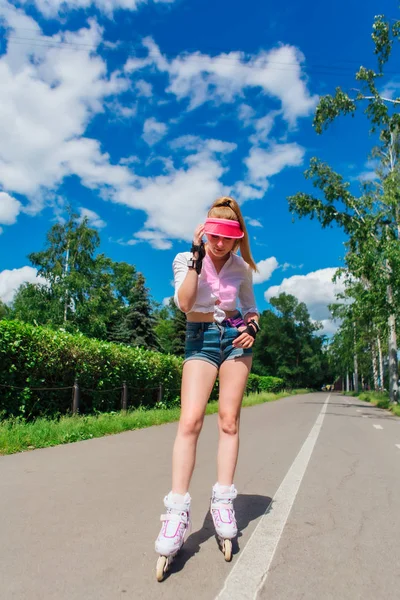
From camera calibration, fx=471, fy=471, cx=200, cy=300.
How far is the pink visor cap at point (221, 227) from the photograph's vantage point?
272 cm

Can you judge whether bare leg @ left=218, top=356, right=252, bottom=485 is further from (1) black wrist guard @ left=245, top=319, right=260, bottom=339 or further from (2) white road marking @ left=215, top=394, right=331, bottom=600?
(2) white road marking @ left=215, top=394, right=331, bottom=600

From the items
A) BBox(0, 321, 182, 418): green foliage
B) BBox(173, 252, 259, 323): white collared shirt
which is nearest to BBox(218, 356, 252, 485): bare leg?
BBox(173, 252, 259, 323): white collared shirt

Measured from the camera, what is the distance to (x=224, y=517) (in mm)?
2566

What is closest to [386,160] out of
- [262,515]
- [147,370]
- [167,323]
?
[147,370]

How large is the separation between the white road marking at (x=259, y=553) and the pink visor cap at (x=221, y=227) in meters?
1.75

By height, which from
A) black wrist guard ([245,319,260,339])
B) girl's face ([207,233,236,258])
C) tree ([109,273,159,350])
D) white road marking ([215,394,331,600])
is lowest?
white road marking ([215,394,331,600])

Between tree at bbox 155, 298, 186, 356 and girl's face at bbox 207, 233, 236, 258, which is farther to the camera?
tree at bbox 155, 298, 186, 356

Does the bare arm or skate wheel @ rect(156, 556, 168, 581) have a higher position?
the bare arm

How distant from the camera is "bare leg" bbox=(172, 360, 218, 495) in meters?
2.53

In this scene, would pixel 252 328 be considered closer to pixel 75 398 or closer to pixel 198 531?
pixel 198 531

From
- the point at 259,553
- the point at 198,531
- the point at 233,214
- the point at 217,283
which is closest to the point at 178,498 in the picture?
the point at 259,553

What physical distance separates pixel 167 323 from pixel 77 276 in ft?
131

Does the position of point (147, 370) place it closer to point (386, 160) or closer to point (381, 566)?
point (381, 566)

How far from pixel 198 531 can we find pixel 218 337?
125 centimetres
